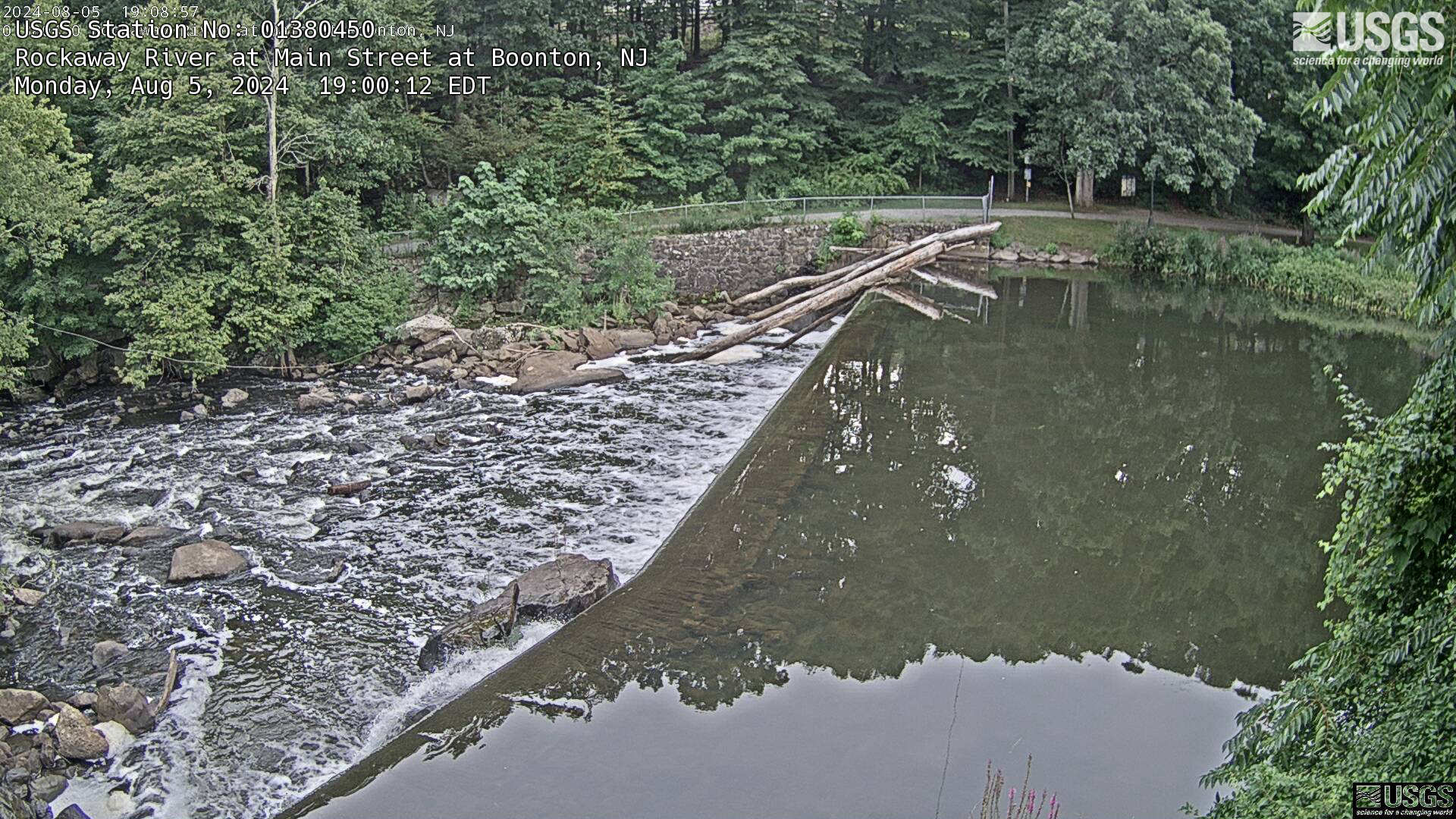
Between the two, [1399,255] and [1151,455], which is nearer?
[1399,255]

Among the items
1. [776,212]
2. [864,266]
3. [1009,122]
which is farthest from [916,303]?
[1009,122]

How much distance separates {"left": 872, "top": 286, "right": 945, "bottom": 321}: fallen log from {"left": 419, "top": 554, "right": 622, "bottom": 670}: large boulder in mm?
14424

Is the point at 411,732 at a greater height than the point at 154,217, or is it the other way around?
the point at 154,217

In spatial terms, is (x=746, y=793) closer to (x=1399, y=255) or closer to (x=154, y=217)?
(x=1399, y=255)

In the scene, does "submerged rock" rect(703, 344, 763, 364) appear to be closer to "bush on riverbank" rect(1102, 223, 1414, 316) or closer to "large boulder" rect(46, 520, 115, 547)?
"large boulder" rect(46, 520, 115, 547)

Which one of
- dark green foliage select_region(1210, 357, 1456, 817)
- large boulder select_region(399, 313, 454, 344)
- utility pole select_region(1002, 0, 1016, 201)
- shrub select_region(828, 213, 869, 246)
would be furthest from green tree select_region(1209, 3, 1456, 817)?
utility pole select_region(1002, 0, 1016, 201)

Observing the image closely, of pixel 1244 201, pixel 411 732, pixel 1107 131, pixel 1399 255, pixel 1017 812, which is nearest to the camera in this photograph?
pixel 1399 255

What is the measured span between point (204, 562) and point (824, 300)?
51.7ft

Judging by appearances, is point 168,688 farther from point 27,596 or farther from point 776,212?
point 776,212

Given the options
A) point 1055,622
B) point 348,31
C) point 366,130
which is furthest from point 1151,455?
point 348,31

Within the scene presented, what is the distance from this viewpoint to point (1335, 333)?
24844 millimetres

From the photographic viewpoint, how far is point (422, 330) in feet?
76.7

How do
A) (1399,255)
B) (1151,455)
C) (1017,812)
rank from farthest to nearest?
(1151,455) → (1017,812) → (1399,255)

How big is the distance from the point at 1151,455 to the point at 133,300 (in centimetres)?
1891
